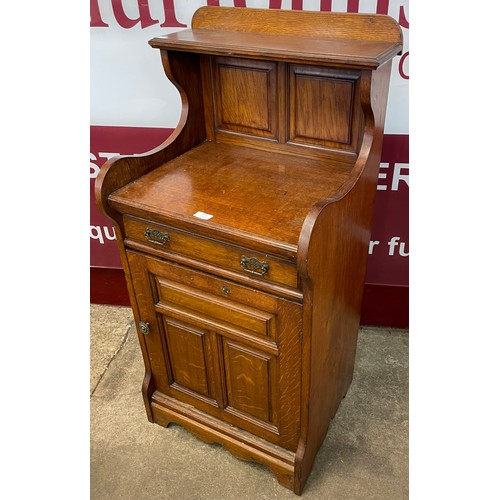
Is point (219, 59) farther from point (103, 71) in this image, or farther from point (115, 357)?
point (115, 357)

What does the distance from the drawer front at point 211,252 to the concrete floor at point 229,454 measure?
889mm

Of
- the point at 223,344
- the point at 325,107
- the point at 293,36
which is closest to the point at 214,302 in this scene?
the point at 223,344

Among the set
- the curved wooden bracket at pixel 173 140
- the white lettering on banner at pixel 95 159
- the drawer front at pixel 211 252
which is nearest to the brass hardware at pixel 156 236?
the drawer front at pixel 211 252

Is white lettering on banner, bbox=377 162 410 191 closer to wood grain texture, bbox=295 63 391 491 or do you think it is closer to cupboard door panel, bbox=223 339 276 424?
wood grain texture, bbox=295 63 391 491

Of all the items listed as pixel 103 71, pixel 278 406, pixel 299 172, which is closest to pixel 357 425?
pixel 278 406

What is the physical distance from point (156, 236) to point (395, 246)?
120cm

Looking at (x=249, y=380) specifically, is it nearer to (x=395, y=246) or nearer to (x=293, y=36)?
(x=395, y=246)

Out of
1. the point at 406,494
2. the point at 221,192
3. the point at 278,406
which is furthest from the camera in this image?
the point at 406,494

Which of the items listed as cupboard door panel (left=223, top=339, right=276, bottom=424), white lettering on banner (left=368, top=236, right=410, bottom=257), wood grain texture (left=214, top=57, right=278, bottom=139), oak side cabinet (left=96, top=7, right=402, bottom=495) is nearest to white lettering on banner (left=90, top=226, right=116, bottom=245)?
oak side cabinet (left=96, top=7, right=402, bottom=495)

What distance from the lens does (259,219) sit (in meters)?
1.38

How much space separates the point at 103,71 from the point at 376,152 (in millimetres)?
1262

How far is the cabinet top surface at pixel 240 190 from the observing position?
1.37m

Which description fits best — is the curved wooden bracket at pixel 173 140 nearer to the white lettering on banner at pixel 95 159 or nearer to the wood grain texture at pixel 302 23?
the wood grain texture at pixel 302 23

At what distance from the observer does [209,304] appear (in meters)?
1.58
